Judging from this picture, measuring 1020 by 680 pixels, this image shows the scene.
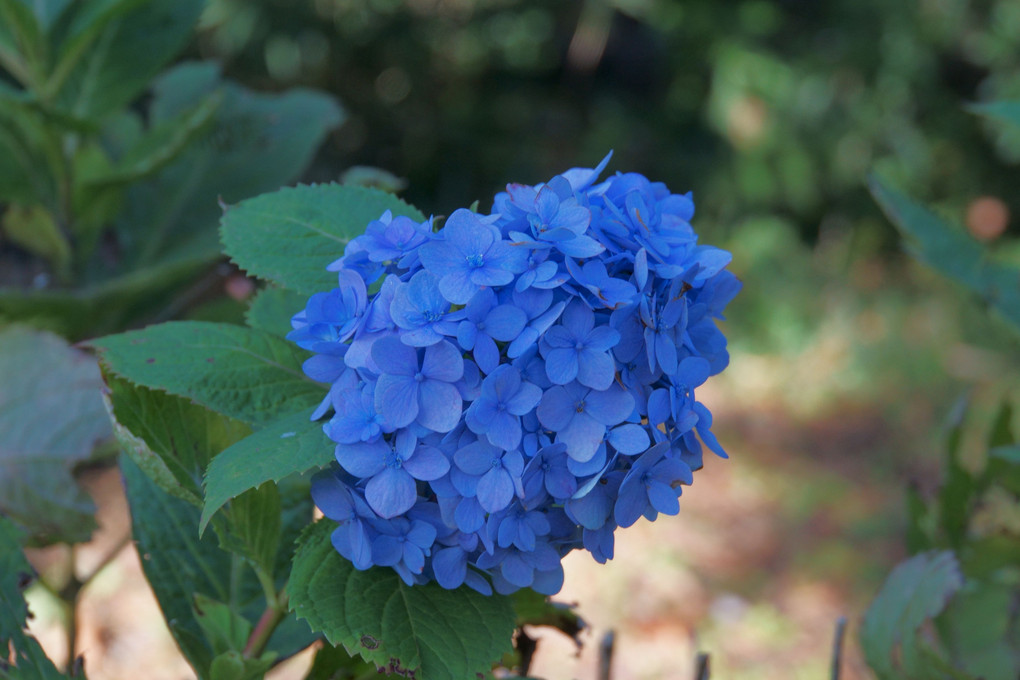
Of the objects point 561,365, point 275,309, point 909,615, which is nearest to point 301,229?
point 275,309

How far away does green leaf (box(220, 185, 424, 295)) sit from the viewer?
77cm

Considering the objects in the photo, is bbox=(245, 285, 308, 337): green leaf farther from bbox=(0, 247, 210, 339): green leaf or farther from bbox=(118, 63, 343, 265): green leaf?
bbox=(118, 63, 343, 265): green leaf

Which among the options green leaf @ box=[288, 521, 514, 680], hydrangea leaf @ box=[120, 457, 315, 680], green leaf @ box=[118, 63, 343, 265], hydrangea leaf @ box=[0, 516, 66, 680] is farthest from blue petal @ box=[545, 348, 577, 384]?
green leaf @ box=[118, 63, 343, 265]

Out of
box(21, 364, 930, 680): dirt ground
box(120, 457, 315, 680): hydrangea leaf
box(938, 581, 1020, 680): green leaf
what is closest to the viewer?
box(120, 457, 315, 680): hydrangea leaf

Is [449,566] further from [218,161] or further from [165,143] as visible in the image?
[218,161]

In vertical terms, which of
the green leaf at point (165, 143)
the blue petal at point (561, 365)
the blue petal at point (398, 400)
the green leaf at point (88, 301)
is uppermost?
the green leaf at point (165, 143)

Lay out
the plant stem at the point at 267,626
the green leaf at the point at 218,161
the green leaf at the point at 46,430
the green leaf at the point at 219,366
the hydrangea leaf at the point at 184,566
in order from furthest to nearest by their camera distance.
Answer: the green leaf at the point at 218,161
the green leaf at the point at 46,430
the hydrangea leaf at the point at 184,566
the plant stem at the point at 267,626
the green leaf at the point at 219,366

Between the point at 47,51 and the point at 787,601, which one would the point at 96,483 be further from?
the point at 787,601

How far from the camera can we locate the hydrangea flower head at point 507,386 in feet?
1.98

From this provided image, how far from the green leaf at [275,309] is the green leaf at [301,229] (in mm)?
79

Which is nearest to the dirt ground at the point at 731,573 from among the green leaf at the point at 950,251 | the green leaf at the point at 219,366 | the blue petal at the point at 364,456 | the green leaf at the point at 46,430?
the green leaf at the point at 46,430

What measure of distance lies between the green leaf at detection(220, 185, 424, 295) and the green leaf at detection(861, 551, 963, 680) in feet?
2.41

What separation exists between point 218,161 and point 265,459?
3.68 feet

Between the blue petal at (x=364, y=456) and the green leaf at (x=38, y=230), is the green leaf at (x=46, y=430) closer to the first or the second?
the green leaf at (x=38, y=230)
